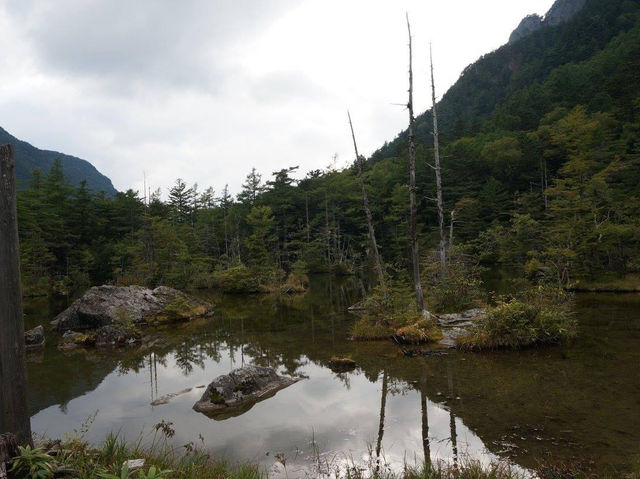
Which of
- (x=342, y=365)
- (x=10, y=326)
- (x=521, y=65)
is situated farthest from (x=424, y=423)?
(x=521, y=65)

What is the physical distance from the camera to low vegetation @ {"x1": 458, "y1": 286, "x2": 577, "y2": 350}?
10.5 metres

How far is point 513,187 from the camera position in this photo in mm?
48844

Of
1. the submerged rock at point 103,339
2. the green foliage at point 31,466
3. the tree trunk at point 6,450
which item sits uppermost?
the tree trunk at point 6,450

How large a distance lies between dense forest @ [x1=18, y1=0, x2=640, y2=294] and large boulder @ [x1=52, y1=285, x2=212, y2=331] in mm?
8879

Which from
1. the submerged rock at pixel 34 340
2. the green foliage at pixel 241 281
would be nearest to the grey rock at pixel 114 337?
the submerged rock at pixel 34 340

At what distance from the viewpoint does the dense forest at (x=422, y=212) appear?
24.0 metres

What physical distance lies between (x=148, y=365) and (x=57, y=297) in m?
24.7

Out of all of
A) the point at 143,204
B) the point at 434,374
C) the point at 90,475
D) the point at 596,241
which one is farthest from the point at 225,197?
the point at 90,475

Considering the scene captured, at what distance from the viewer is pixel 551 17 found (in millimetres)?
125750

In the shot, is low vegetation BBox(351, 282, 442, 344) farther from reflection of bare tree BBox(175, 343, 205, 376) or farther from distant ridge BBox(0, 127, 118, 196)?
distant ridge BBox(0, 127, 118, 196)

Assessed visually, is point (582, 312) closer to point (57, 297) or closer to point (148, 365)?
point (148, 365)

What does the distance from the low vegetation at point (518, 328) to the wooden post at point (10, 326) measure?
9827 millimetres

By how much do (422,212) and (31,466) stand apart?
4981cm

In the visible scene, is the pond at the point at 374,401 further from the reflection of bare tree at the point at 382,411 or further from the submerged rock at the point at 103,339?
the submerged rock at the point at 103,339
